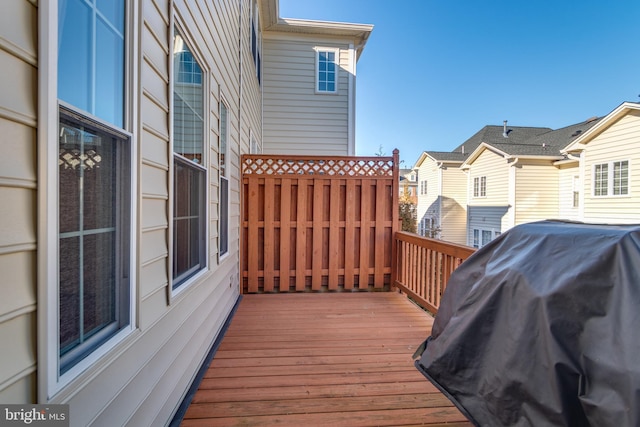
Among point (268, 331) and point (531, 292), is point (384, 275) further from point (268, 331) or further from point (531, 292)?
point (531, 292)

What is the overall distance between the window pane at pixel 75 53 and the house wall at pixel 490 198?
39.6ft

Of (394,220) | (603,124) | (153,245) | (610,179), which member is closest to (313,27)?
(394,220)

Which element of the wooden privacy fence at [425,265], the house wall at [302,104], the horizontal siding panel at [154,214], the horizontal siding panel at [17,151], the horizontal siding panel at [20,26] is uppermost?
the house wall at [302,104]

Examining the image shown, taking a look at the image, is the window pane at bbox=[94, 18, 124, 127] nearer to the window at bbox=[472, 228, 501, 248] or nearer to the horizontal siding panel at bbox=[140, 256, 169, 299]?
the horizontal siding panel at bbox=[140, 256, 169, 299]

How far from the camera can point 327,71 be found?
6.18m

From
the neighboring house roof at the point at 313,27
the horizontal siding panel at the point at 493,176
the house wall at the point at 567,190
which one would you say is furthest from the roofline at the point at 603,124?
the neighboring house roof at the point at 313,27

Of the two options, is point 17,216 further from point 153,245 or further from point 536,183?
point 536,183

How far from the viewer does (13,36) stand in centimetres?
67

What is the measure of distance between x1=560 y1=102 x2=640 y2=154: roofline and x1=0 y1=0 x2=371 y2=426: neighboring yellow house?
10055mm

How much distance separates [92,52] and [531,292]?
6.27 ft

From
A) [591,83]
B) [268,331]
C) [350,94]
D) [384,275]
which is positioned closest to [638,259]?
[268,331]

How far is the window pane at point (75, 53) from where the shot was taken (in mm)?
830

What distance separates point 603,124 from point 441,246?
8.58m

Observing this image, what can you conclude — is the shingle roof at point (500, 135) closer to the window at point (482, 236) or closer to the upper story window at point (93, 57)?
the window at point (482, 236)
